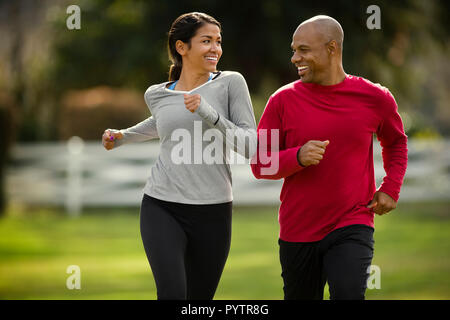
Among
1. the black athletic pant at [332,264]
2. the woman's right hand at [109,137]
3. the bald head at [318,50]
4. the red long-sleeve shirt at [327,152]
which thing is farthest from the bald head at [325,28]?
the woman's right hand at [109,137]

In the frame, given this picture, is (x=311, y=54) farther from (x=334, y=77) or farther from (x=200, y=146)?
(x=200, y=146)

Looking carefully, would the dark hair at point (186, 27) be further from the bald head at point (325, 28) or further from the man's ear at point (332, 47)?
the man's ear at point (332, 47)

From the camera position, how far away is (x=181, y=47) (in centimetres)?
421

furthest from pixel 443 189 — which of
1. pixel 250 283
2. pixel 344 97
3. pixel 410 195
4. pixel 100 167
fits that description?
pixel 344 97

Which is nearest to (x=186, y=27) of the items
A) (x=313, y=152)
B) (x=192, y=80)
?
(x=192, y=80)

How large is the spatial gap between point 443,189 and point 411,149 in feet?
3.07

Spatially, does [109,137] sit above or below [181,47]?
below

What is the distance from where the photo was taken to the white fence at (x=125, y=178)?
14.1m

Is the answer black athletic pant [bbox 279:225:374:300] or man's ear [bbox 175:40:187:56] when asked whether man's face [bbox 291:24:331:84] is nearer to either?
man's ear [bbox 175:40:187:56]

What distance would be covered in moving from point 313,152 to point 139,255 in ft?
21.8

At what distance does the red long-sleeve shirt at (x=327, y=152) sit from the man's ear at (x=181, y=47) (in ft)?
1.83

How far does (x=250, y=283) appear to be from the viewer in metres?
8.16
